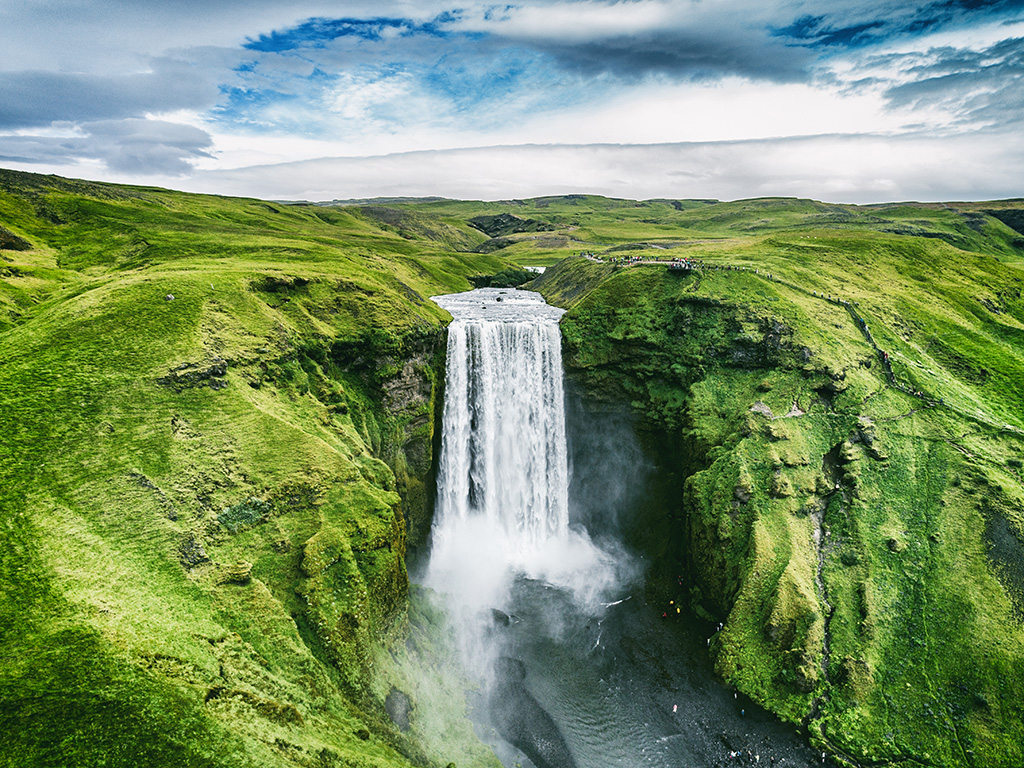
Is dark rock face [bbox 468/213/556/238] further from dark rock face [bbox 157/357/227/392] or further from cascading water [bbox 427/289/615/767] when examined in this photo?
dark rock face [bbox 157/357/227/392]

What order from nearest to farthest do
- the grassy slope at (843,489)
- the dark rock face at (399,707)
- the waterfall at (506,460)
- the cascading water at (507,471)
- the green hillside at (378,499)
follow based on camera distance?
the green hillside at (378,499) < the dark rock face at (399,707) < the grassy slope at (843,489) < the cascading water at (507,471) < the waterfall at (506,460)

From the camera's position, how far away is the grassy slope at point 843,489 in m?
23.4

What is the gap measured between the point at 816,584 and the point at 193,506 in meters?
31.8

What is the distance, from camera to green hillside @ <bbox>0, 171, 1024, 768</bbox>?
1548cm

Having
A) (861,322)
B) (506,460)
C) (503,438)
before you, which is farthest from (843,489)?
(503,438)

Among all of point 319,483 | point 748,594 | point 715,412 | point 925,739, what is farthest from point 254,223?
point 925,739

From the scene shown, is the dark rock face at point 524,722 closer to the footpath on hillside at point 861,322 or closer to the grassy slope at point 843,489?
the grassy slope at point 843,489

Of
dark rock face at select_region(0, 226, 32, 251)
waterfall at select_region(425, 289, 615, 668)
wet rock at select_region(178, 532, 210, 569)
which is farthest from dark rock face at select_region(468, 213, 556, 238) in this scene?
wet rock at select_region(178, 532, 210, 569)

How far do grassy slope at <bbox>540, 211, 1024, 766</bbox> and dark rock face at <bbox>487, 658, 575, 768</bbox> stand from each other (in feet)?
32.9

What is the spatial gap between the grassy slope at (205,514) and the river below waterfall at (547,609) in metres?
3.63

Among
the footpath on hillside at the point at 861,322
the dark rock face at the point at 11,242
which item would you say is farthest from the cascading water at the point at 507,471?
the dark rock face at the point at 11,242

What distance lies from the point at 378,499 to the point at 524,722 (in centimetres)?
1290

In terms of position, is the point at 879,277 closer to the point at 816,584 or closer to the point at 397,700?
the point at 816,584

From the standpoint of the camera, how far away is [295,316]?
Result: 3294cm
